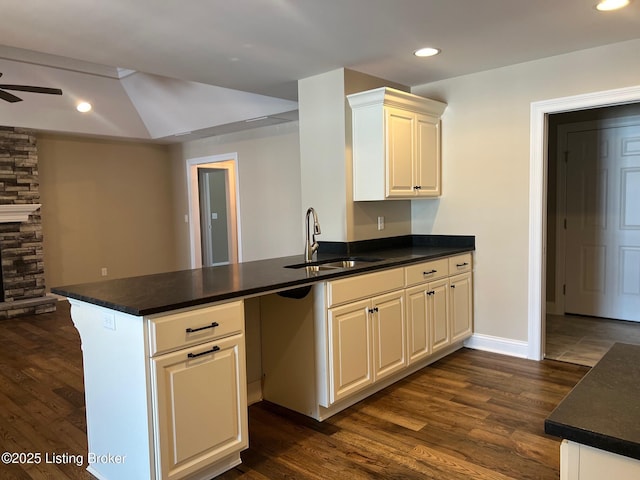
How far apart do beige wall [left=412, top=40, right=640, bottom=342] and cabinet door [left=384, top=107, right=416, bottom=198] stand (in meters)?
0.53

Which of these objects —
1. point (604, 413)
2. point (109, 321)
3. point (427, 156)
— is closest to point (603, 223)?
point (427, 156)

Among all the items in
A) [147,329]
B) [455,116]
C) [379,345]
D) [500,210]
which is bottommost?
[379,345]

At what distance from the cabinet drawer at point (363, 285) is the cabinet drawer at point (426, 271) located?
10cm

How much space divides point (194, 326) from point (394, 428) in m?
1.35

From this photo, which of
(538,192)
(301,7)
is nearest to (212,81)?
(301,7)

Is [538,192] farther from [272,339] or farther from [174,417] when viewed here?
[174,417]

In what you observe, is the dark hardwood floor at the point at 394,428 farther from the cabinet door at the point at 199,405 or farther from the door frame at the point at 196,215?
the door frame at the point at 196,215

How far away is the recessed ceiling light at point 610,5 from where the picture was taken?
2529 millimetres

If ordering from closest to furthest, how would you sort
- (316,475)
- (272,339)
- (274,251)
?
(316,475) → (272,339) → (274,251)

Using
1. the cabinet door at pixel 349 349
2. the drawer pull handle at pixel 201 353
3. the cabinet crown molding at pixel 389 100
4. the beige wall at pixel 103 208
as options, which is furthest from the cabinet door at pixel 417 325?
the beige wall at pixel 103 208

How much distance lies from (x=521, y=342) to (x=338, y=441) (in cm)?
200

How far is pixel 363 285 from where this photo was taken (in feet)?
9.57

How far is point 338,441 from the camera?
2.56 metres

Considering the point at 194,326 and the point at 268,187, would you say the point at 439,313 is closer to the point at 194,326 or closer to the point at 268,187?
the point at 194,326
